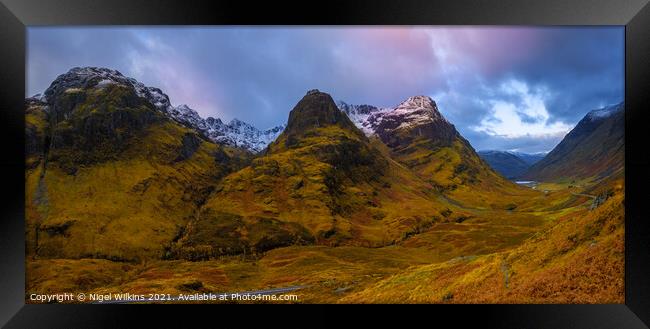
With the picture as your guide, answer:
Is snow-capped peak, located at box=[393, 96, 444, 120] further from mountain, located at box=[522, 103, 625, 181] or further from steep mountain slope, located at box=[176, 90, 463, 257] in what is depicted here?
mountain, located at box=[522, 103, 625, 181]

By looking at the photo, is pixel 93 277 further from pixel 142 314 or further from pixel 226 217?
pixel 226 217

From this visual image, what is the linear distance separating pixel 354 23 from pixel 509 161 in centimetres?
976

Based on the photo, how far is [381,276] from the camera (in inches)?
655

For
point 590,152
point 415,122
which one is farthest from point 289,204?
point 590,152

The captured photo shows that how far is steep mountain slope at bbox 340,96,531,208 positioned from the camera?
53.3ft

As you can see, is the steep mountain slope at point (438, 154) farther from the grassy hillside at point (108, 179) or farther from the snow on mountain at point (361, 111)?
the grassy hillside at point (108, 179)

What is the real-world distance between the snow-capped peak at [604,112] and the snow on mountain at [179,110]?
13.5m

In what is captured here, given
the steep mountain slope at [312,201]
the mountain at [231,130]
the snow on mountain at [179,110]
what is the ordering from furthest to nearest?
the steep mountain slope at [312,201] → the mountain at [231,130] → the snow on mountain at [179,110]

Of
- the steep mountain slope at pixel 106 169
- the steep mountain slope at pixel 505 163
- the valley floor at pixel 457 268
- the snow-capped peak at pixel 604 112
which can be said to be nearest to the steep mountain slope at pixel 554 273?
the valley floor at pixel 457 268

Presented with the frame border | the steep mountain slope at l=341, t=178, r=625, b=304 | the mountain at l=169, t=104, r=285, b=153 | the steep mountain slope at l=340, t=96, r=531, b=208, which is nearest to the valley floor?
the steep mountain slope at l=341, t=178, r=625, b=304

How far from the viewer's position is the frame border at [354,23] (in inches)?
386

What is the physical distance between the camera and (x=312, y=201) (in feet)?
105

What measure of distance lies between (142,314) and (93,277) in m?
8.67

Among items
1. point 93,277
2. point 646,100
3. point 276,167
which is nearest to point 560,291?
point 646,100
